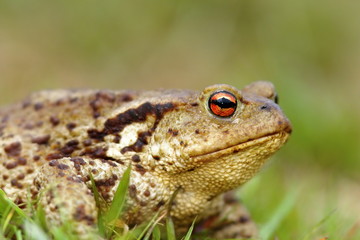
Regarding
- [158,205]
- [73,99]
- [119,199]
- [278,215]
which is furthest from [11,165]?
[278,215]

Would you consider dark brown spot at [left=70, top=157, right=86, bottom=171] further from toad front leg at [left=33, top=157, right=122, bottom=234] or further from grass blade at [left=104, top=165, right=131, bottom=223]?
grass blade at [left=104, top=165, right=131, bottom=223]

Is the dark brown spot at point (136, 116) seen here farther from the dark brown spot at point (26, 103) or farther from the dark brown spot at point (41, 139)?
the dark brown spot at point (26, 103)

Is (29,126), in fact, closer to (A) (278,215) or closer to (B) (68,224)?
(B) (68,224)

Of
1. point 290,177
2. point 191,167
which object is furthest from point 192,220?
point 290,177

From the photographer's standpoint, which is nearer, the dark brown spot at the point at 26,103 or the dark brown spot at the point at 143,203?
the dark brown spot at the point at 143,203

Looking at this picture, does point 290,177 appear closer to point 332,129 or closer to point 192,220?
point 332,129

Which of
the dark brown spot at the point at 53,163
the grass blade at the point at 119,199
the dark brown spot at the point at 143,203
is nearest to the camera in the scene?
the grass blade at the point at 119,199

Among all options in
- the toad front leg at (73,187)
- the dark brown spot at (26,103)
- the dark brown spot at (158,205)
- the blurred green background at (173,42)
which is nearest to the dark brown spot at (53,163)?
the toad front leg at (73,187)
